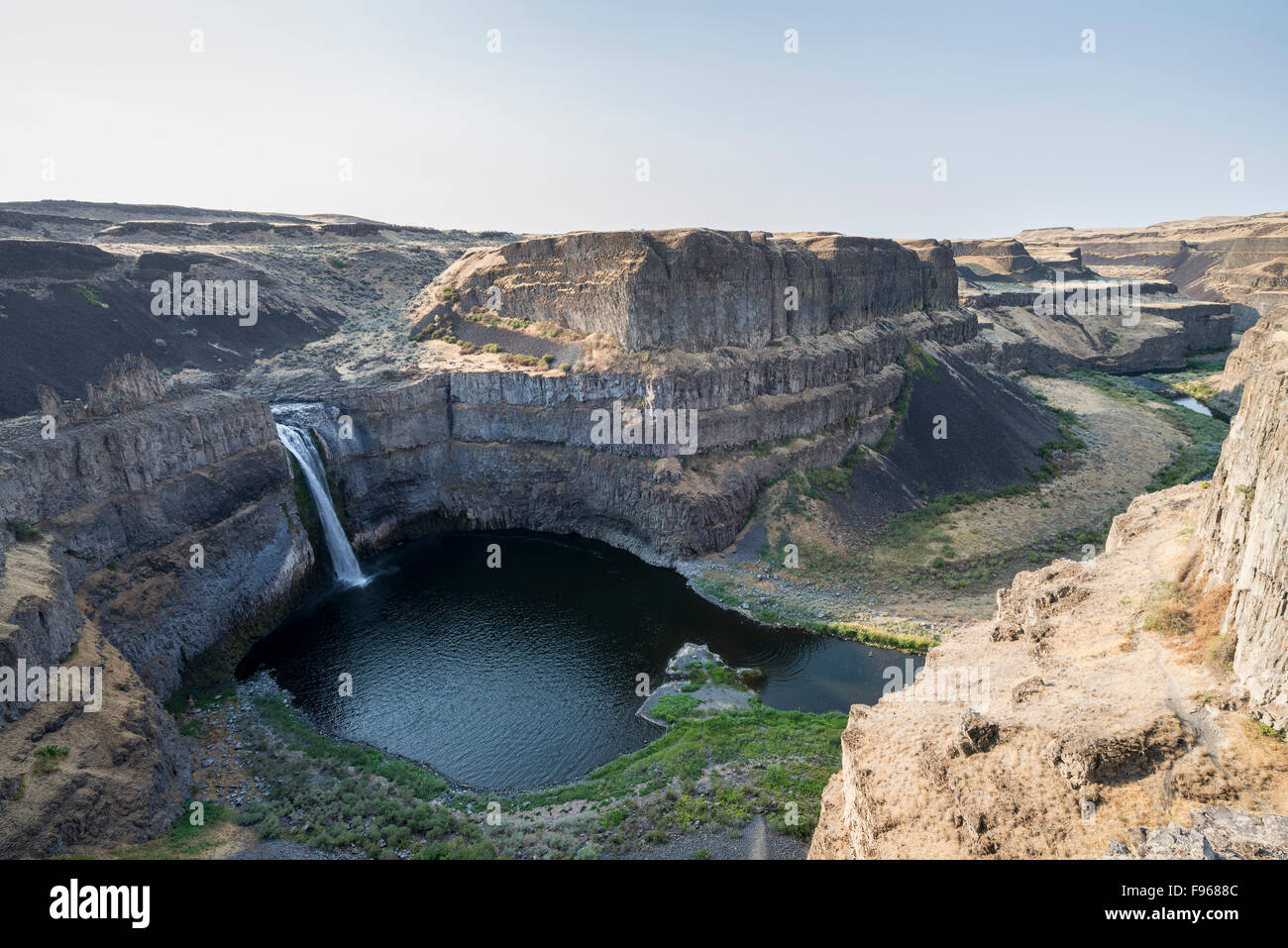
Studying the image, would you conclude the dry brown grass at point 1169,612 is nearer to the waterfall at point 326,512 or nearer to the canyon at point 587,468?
the canyon at point 587,468

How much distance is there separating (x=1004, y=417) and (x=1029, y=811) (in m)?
57.3

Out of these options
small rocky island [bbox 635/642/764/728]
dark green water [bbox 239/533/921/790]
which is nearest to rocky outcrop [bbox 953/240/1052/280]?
dark green water [bbox 239/533/921/790]

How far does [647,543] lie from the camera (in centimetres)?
4834

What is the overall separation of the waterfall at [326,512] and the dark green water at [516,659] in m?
1.33

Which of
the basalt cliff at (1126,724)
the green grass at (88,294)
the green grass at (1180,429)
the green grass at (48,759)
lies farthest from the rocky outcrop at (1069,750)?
the green grass at (88,294)

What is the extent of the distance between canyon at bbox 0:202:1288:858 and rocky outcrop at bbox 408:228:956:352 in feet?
0.88

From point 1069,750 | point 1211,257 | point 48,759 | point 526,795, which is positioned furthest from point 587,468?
point 1211,257

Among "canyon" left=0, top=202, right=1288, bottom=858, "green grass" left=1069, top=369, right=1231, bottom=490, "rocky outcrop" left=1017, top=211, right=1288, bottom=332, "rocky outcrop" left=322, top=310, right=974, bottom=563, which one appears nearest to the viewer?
"canyon" left=0, top=202, right=1288, bottom=858

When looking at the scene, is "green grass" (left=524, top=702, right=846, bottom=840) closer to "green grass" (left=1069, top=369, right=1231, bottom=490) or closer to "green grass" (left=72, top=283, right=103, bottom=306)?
"green grass" (left=1069, top=369, right=1231, bottom=490)

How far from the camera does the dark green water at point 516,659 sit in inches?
1201

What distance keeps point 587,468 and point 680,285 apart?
14.7m

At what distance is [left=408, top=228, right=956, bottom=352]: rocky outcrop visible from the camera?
170 ft

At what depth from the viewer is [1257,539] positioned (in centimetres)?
1541
